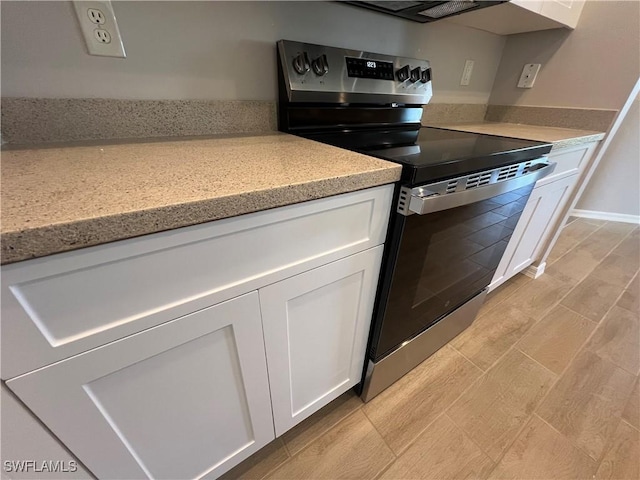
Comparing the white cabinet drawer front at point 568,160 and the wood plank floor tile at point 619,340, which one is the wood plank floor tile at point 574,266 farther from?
the white cabinet drawer front at point 568,160

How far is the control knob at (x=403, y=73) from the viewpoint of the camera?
1104 mm

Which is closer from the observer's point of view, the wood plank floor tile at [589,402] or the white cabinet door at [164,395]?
the white cabinet door at [164,395]

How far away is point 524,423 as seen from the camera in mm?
1058

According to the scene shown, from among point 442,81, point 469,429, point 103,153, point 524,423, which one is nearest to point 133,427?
point 103,153

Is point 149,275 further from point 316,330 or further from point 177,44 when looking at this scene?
point 177,44

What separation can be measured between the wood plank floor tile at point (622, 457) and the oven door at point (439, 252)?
0.67 m

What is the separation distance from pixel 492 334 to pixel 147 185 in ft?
5.45

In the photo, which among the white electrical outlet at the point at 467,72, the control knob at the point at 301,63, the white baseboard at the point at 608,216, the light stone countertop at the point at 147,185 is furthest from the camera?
the white baseboard at the point at 608,216

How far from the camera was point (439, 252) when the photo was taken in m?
0.88

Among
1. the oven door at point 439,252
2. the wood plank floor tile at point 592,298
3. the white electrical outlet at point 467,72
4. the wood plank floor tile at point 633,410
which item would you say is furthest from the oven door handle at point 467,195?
the wood plank floor tile at point 592,298

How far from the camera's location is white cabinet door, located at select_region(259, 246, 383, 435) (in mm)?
652

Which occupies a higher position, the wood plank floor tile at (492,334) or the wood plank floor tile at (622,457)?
the wood plank floor tile at (622,457)

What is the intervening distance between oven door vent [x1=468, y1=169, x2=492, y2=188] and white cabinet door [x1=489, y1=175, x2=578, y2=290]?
0.63m

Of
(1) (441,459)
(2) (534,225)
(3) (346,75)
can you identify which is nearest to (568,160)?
(2) (534,225)
